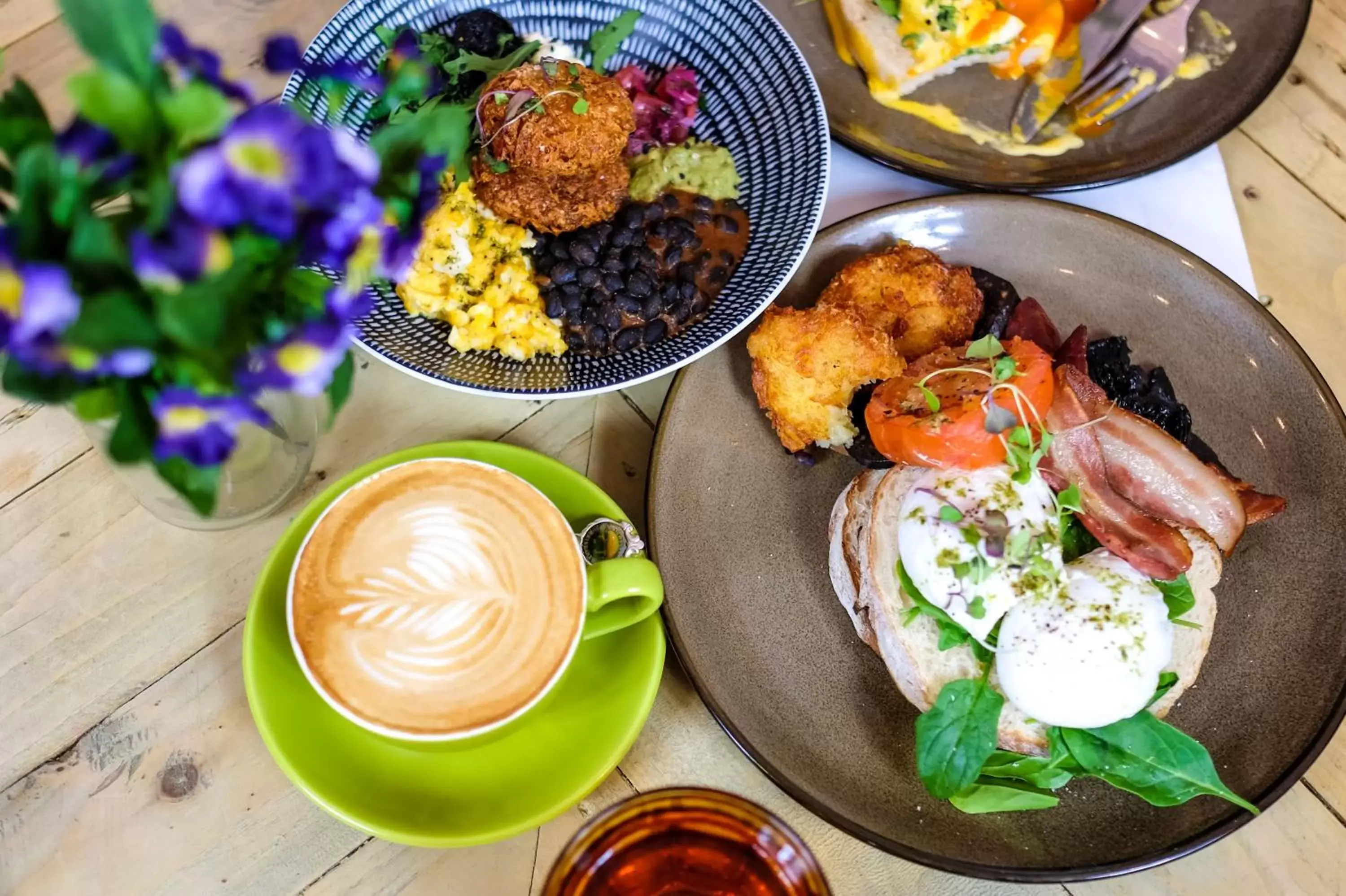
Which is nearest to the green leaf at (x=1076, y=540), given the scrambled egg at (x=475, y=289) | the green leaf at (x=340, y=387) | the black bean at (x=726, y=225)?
the black bean at (x=726, y=225)

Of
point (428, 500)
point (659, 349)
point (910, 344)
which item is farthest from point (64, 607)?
point (910, 344)

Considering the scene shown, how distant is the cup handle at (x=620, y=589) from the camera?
1255 mm

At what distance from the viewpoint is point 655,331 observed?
60.0 inches

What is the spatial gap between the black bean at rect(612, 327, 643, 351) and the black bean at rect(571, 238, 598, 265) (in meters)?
0.14

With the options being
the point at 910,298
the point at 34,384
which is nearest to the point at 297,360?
the point at 34,384

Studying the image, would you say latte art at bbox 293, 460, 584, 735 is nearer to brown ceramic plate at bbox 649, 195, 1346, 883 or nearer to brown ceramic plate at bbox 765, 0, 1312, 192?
brown ceramic plate at bbox 649, 195, 1346, 883

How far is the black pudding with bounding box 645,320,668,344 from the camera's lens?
1518mm

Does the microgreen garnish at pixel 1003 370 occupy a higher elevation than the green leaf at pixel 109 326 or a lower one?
lower

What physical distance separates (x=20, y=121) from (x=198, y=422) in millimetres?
272

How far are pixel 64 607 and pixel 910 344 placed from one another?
1358 millimetres

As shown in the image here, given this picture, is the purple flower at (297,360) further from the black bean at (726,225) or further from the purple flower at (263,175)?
the black bean at (726,225)

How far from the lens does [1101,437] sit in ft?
4.96

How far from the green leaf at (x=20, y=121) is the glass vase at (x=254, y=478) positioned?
2.02ft

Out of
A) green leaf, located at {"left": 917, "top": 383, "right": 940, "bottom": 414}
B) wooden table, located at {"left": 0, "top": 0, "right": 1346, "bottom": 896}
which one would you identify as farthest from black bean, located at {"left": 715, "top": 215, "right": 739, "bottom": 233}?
green leaf, located at {"left": 917, "top": 383, "right": 940, "bottom": 414}
